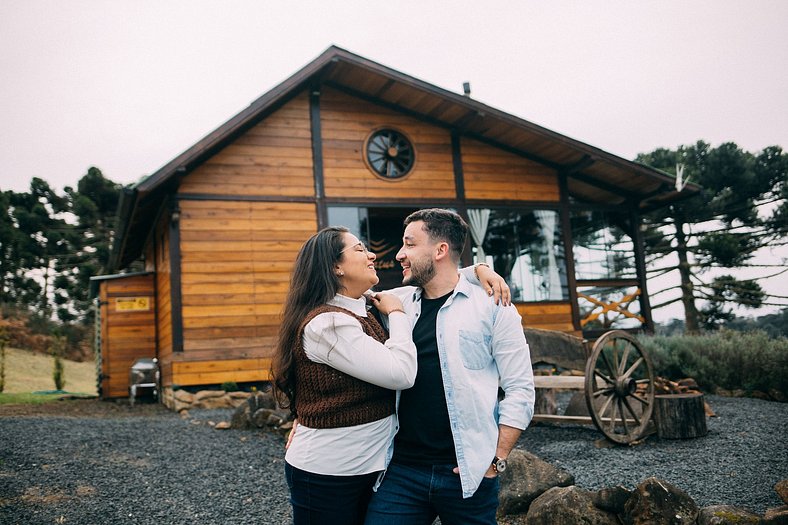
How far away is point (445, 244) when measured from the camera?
2480 millimetres


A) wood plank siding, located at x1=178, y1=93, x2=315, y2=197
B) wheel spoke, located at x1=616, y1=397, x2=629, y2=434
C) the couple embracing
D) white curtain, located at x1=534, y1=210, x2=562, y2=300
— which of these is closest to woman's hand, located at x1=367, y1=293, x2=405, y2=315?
the couple embracing

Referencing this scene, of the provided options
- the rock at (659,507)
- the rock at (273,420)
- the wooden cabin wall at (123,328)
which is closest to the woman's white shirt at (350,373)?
the rock at (659,507)

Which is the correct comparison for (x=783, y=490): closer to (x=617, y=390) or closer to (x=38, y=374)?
(x=617, y=390)

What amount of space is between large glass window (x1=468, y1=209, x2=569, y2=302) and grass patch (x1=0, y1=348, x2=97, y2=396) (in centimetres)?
1225

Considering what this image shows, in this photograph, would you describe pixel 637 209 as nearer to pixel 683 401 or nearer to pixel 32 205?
pixel 683 401

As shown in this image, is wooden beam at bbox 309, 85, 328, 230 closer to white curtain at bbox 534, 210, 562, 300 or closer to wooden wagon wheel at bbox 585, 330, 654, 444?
white curtain at bbox 534, 210, 562, 300

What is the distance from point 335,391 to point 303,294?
0.39m

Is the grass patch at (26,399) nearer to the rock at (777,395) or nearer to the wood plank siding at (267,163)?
the wood plank siding at (267,163)

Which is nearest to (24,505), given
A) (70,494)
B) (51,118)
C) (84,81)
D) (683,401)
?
(70,494)

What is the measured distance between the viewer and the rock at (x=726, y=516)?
10.2ft

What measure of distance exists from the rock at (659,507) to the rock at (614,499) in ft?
0.25

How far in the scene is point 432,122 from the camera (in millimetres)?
11922

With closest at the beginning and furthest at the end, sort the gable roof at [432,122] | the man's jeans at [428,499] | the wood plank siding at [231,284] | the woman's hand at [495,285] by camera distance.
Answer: the man's jeans at [428,499] < the woman's hand at [495,285] < the wood plank siding at [231,284] < the gable roof at [432,122]

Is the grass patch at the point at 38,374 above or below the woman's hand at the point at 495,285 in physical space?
below
